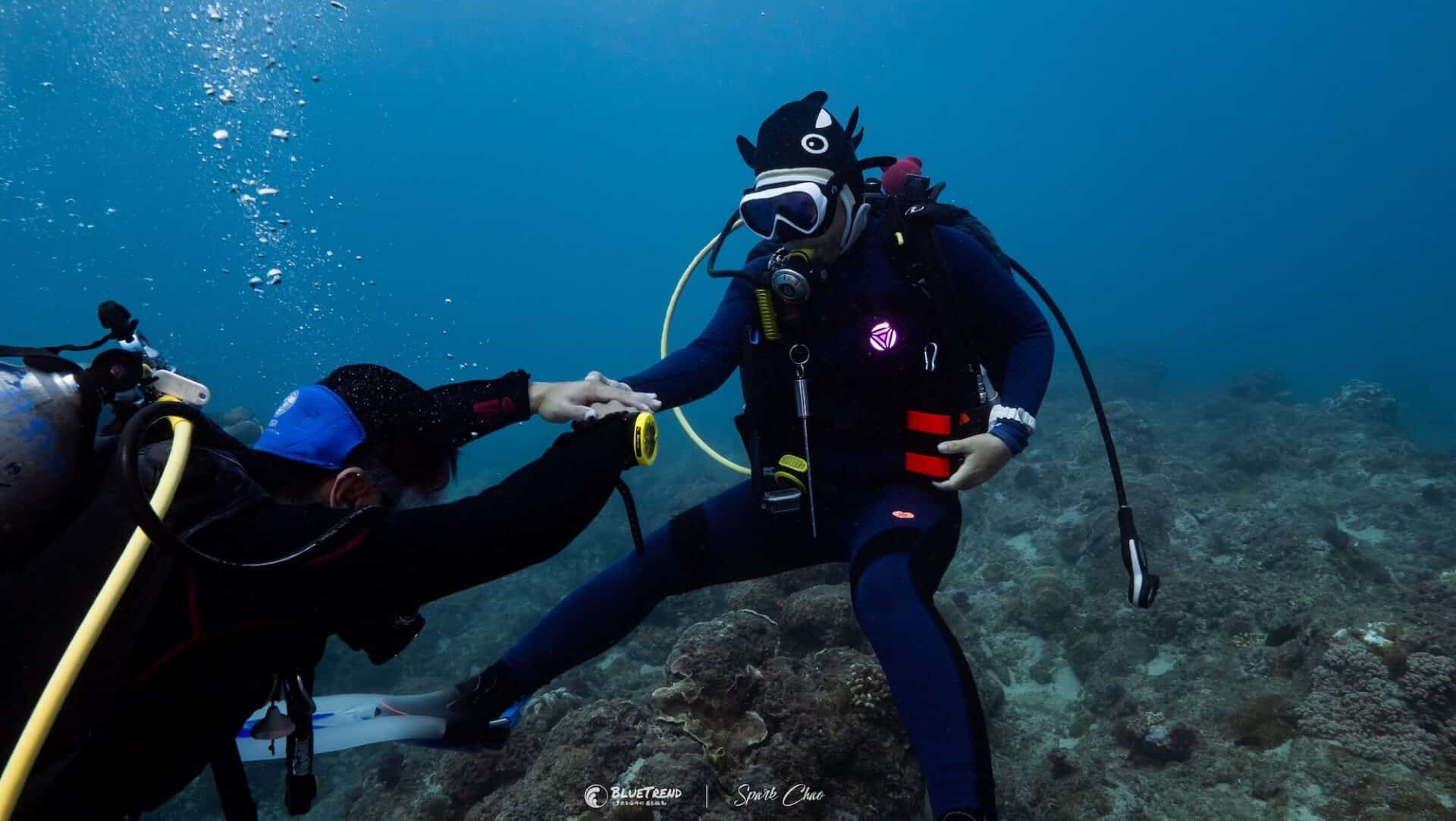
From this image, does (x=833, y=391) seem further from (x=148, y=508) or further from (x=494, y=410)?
(x=148, y=508)

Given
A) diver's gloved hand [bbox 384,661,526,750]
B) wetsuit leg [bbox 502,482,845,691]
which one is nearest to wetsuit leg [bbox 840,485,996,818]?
wetsuit leg [bbox 502,482,845,691]

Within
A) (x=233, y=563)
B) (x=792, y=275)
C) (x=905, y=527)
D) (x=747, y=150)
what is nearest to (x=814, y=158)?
(x=747, y=150)

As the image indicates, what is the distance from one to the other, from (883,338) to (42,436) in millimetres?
3070

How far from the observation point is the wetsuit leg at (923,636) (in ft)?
7.30

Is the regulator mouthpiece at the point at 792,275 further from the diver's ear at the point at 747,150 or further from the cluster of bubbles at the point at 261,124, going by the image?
the cluster of bubbles at the point at 261,124

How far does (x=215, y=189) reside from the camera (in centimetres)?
8750

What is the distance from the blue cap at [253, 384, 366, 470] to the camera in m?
1.57

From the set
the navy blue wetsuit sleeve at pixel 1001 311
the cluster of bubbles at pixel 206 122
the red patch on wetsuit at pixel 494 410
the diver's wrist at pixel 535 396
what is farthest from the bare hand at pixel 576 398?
the cluster of bubbles at pixel 206 122

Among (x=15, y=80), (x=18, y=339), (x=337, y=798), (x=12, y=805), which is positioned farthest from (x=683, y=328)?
(x=18, y=339)

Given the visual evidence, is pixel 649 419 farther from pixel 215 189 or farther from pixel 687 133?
pixel 687 133

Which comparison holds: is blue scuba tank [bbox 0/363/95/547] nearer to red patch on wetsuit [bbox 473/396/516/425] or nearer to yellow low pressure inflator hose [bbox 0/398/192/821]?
yellow low pressure inflator hose [bbox 0/398/192/821]

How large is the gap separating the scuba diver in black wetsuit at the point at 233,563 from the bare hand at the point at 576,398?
13.3 inches

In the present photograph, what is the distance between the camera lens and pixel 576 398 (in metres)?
2.20

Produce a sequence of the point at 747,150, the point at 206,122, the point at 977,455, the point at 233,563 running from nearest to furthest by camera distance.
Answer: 1. the point at 233,563
2. the point at 977,455
3. the point at 747,150
4. the point at 206,122
